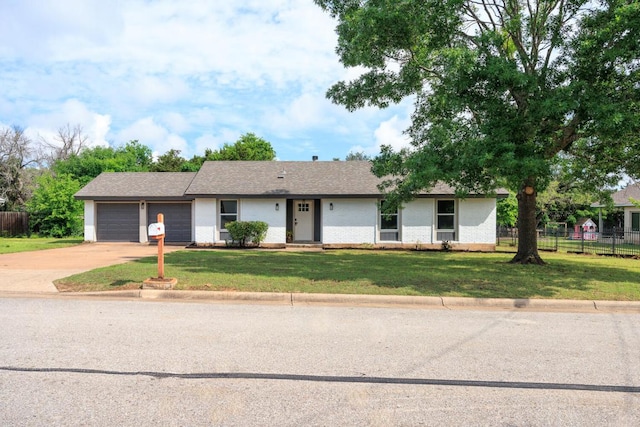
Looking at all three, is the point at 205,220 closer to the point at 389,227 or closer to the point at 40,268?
the point at 389,227

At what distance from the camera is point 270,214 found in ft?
69.0

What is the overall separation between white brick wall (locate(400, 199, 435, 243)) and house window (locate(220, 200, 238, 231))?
26.3 ft

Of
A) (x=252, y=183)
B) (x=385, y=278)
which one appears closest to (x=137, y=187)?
(x=252, y=183)

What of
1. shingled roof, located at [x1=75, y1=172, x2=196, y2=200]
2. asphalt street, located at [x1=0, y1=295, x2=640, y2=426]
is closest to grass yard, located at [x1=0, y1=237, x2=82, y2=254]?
shingled roof, located at [x1=75, y1=172, x2=196, y2=200]

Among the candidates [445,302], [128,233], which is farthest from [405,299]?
[128,233]

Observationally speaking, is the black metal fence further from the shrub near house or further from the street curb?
the shrub near house

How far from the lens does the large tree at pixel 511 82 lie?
32.6 feet

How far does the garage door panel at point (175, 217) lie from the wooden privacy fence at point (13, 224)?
439 inches

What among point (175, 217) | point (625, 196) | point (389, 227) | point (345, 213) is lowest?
point (389, 227)

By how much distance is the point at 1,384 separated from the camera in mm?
4062

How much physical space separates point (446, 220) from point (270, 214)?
27.8 feet

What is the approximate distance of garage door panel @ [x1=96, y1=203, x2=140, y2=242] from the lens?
2320cm

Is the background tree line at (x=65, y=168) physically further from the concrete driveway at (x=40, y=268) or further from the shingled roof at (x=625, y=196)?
the shingled roof at (x=625, y=196)

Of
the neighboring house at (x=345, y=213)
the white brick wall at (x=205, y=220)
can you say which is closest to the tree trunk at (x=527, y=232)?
the neighboring house at (x=345, y=213)
